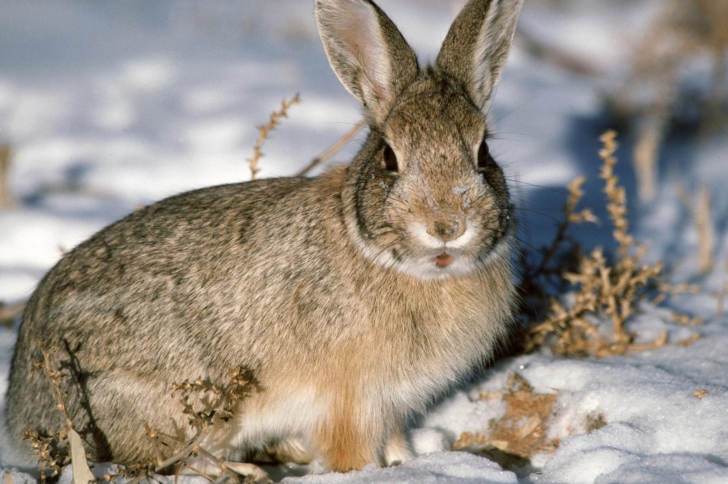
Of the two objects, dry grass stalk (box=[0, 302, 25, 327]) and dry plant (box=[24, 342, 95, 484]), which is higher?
dry grass stalk (box=[0, 302, 25, 327])

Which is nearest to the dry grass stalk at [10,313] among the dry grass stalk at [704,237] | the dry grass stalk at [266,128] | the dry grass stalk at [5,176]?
the dry grass stalk at [5,176]

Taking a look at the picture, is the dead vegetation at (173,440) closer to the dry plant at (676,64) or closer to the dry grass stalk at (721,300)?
the dry grass stalk at (721,300)

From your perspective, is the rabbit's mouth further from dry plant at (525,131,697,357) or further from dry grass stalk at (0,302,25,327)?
dry grass stalk at (0,302,25,327)

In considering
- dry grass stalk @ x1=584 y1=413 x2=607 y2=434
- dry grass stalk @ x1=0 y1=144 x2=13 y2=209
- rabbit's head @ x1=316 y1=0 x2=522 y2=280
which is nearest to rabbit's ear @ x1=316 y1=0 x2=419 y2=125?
rabbit's head @ x1=316 y1=0 x2=522 y2=280

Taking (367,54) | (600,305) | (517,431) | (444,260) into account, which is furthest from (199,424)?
(600,305)

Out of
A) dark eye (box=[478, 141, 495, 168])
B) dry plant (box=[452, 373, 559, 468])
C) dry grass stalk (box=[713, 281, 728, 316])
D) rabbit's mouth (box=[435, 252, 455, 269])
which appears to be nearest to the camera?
rabbit's mouth (box=[435, 252, 455, 269])

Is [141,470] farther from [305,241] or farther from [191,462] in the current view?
[305,241]
